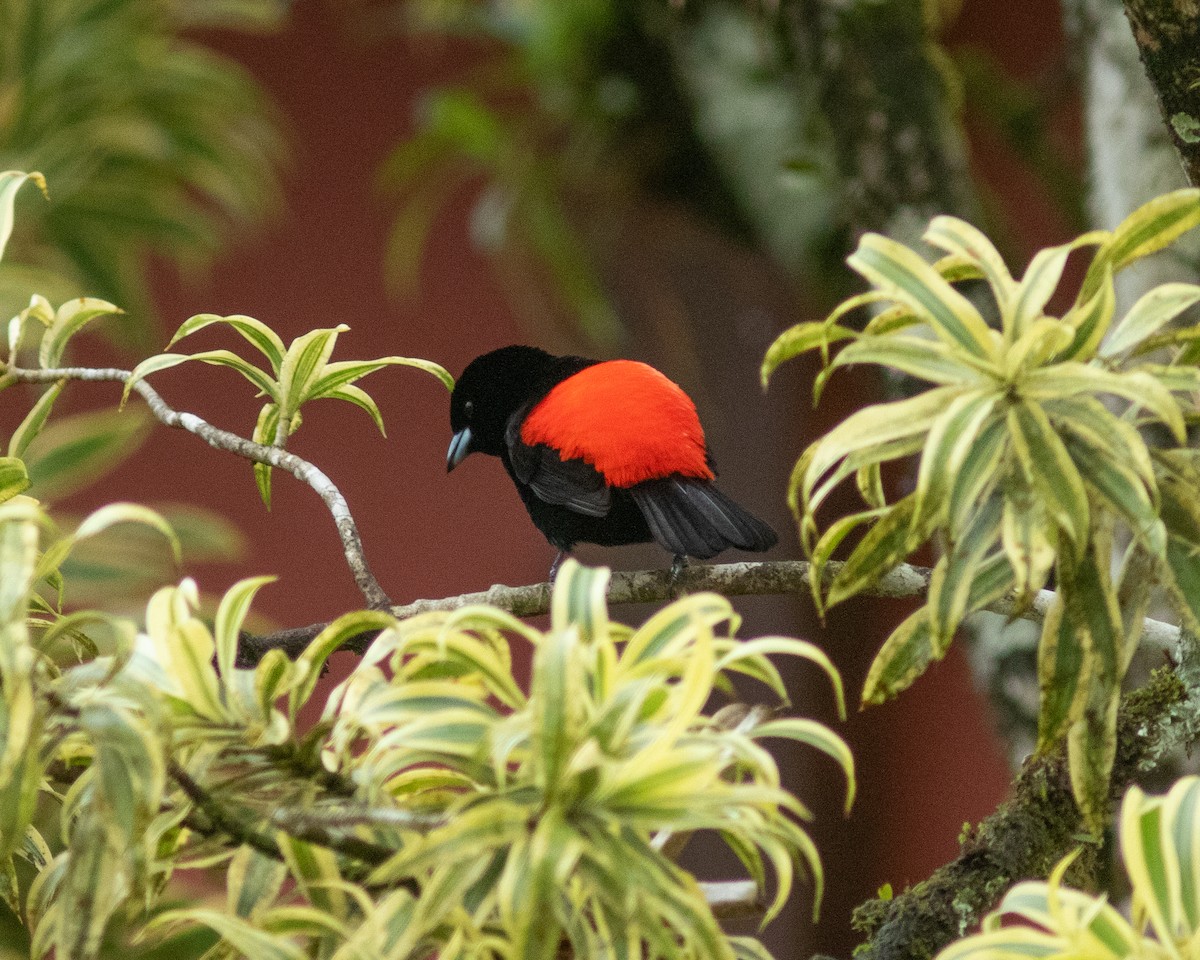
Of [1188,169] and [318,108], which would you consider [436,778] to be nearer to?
[1188,169]

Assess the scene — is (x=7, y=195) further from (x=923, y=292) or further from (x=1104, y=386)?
(x=1104, y=386)

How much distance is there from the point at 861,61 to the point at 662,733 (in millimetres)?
1492

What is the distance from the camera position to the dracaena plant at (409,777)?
0.66 meters

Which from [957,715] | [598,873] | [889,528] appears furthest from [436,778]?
[957,715]

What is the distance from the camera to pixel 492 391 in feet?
5.86

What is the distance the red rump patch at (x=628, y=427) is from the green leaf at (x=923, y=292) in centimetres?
62

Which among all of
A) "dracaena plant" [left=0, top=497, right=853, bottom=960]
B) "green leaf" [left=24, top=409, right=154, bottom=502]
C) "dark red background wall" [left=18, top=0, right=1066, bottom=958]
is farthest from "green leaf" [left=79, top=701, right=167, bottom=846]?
"dark red background wall" [left=18, top=0, right=1066, bottom=958]

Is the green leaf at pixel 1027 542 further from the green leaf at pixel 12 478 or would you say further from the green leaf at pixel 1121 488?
the green leaf at pixel 12 478

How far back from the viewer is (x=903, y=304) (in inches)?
32.5

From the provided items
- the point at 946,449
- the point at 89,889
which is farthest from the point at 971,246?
the point at 89,889

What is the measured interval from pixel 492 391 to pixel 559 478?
0.34 metres

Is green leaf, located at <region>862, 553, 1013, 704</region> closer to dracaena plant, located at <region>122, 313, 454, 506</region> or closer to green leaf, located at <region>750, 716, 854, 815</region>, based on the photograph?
green leaf, located at <region>750, 716, 854, 815</region>

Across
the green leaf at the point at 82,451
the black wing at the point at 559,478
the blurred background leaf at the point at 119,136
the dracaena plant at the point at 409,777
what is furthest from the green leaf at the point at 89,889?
the blurred background leaf at the point at 119,136

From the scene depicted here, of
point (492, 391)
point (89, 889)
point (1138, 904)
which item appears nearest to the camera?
point (89, 889)
